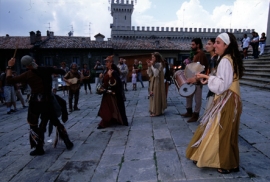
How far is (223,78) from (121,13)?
63.0 m

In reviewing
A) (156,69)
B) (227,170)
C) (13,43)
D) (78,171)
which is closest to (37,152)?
(78,171)

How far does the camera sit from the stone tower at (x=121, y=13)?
2365 inches

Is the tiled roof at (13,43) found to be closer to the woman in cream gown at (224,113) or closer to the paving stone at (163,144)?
the paving stone at (163,144)

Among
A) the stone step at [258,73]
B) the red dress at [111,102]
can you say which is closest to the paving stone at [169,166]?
the red dress at [111,102]

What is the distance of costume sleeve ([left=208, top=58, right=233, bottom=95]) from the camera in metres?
2.32

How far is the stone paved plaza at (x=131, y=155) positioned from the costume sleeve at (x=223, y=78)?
1.14 m

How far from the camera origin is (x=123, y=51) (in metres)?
27.9

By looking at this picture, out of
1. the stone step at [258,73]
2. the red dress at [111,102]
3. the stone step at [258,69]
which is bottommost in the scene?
the red dress at [111,102]

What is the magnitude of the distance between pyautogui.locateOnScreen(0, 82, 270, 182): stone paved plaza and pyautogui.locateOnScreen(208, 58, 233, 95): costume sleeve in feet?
3.73

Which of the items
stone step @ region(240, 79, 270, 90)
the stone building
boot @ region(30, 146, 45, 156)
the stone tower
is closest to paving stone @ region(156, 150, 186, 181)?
boot @ region(30, 146, 45, 156)

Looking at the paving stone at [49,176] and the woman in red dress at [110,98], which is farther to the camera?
the woman in red dress at [110,98]

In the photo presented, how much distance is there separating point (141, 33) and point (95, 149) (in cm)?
5087

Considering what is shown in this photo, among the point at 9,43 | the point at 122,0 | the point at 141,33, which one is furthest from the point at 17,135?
the point at 122,0

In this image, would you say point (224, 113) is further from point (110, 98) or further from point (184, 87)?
point (110, 98)
